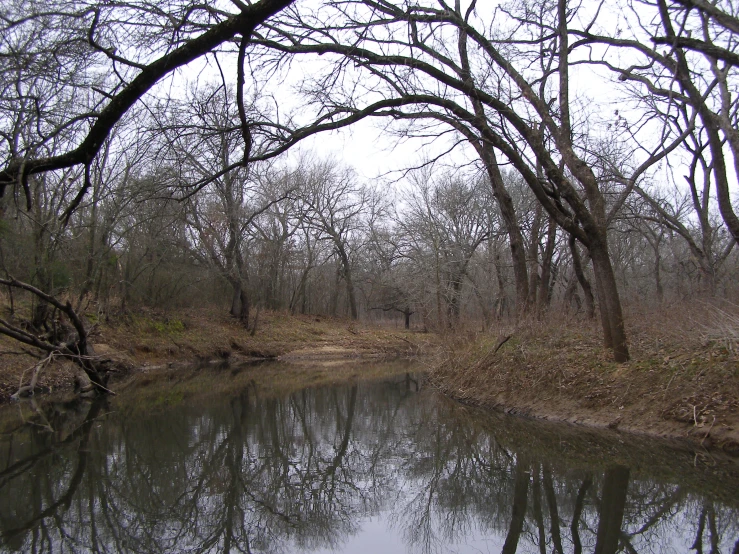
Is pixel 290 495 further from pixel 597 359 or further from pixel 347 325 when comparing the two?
pixel 347 325

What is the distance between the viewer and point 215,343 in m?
29.6

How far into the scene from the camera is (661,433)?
28.5 ft

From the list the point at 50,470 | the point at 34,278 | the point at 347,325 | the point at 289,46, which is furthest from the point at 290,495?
the point at 347,325

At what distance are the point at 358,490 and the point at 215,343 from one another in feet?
76.0

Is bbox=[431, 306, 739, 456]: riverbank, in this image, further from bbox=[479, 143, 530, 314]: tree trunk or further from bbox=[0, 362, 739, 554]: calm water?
bbox=[479, 143, 530, 314]: tree trunk

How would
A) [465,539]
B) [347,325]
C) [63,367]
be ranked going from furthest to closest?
[347,325]
[63,367]
[465,539]

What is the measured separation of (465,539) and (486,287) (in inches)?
1197

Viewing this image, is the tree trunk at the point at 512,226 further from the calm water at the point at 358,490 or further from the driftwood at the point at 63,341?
the driftwood at the point at 63,341

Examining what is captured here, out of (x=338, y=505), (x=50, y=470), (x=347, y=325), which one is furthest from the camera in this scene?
(x=347, y=325)

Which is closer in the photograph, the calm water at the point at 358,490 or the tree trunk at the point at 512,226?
the calm water at the point at 358,490

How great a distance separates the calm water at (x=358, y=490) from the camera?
5.67m

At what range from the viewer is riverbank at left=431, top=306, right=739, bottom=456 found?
8.45 meters

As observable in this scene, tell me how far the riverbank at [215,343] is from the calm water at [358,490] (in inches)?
306

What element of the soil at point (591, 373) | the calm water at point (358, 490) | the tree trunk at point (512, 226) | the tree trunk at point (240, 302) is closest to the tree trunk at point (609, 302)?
the soil at point (591, 373)
